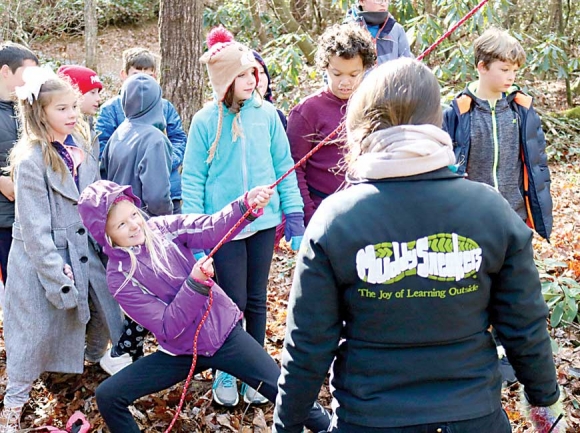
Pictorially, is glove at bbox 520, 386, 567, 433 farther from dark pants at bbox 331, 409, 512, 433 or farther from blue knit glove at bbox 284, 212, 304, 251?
blue knit glove at bbox 284, 212, 304, 251

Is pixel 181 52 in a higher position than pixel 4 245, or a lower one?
higher

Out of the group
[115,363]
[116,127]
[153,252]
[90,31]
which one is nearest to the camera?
[153,252]

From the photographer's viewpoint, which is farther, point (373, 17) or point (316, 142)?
point (373, 17)

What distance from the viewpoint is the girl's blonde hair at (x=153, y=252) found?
313cm

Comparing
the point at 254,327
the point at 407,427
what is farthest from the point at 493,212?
the point at 254,327

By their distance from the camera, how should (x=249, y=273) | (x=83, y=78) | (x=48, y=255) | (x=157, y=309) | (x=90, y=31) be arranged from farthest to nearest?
(x=90, y=31) → (x=83, y=78) → (x=249, y=273) → (x=48, y=255) → (x=157, y=309)

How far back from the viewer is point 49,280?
367cm

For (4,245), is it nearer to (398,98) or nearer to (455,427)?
(398,98)

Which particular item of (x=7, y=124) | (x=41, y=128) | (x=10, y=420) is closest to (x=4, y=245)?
(x=7, y=124)

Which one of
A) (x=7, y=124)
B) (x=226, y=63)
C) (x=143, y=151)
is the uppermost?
(x=226, y=63)

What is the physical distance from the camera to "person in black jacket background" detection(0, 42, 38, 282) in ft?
13.5

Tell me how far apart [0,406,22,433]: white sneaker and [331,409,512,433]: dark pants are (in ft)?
8.19

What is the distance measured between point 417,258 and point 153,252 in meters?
1.65

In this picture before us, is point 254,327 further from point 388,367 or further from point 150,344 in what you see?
point 388,367
